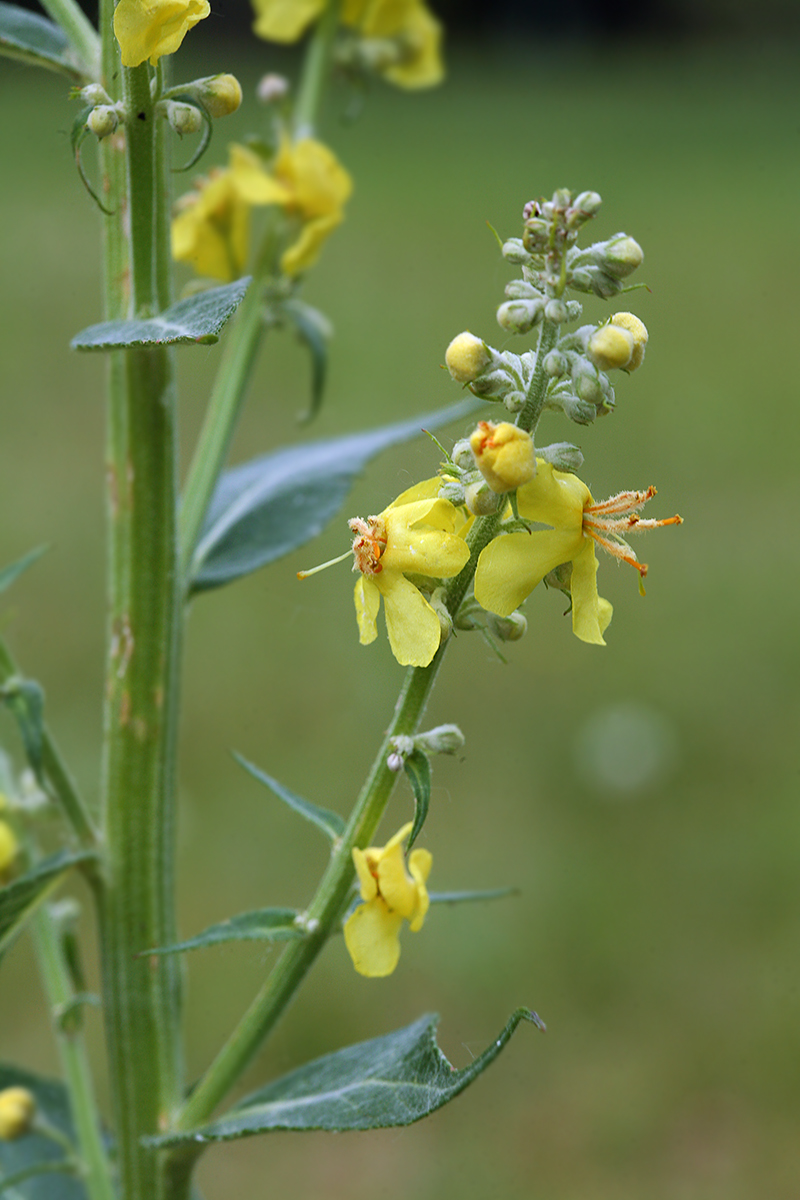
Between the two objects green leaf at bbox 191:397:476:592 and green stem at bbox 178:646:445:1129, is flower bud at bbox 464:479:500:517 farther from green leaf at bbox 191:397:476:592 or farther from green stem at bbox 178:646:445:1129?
green leaf at bbox 191:397:476:592

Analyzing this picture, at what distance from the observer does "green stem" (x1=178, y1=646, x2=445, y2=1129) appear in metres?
0.78

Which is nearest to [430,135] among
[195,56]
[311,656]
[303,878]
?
[195,56]

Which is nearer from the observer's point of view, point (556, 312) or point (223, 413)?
point (556, 312)

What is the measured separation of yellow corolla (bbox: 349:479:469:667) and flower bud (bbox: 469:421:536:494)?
54mm

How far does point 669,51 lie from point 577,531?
737cm

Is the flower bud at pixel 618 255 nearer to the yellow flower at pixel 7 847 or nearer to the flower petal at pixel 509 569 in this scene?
the flower petal at pixel 509 569

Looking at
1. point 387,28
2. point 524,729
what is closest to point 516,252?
point 387,28

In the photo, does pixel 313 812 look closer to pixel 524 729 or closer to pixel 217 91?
pixel 217 91

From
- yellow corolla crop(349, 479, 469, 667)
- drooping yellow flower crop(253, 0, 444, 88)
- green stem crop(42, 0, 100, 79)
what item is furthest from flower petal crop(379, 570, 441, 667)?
drooping yellow flower crop(253, 0, 444, 88)

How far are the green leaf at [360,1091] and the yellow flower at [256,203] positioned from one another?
755 mm

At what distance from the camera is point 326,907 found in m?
0.84

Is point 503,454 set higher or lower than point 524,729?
higher

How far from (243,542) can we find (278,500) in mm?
89

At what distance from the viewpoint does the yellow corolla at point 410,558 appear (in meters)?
0.74
